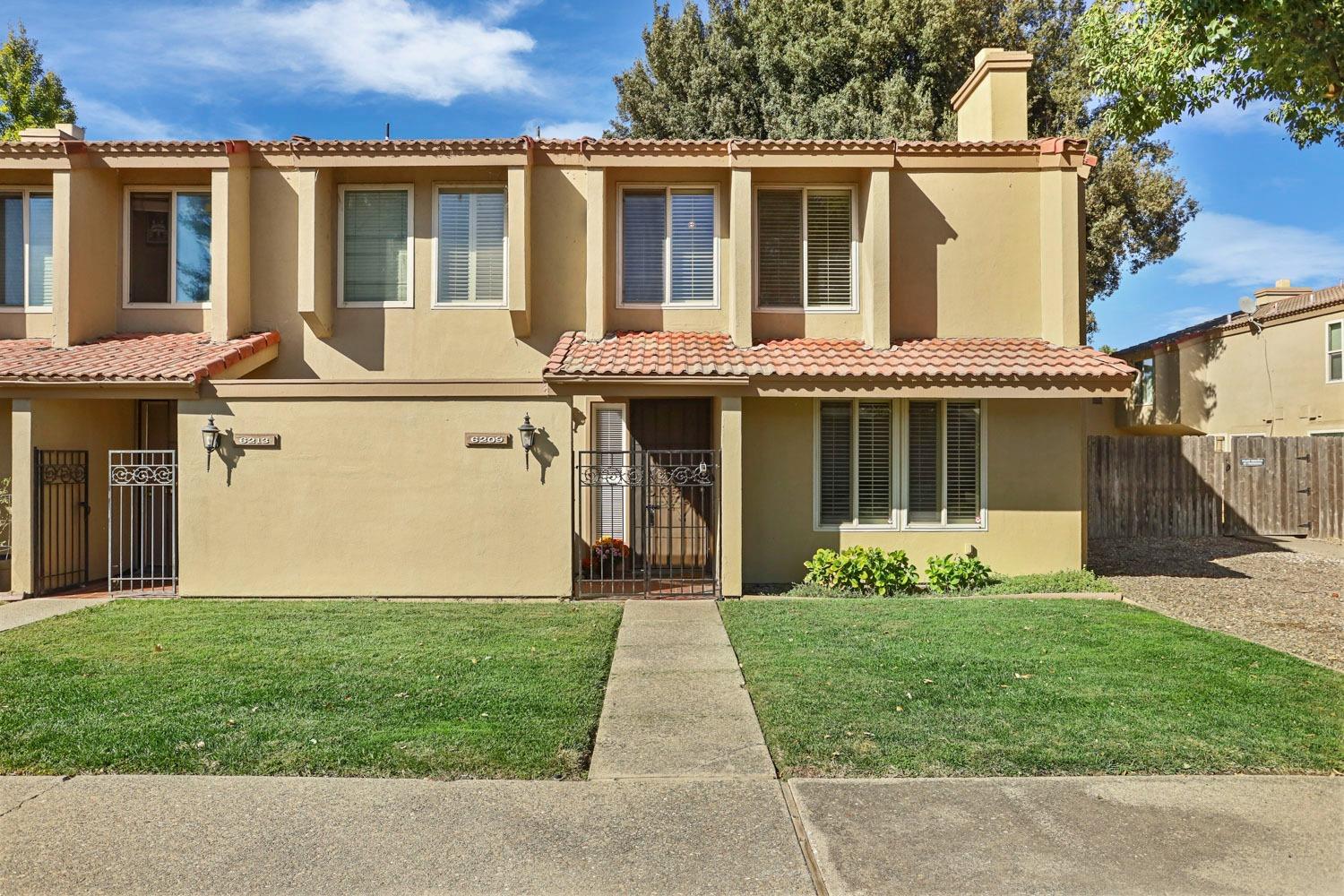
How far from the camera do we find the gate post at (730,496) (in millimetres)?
11203

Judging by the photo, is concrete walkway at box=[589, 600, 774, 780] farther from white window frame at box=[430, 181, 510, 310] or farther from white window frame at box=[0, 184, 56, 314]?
white window frame at box=[0, 184, 56, 314]

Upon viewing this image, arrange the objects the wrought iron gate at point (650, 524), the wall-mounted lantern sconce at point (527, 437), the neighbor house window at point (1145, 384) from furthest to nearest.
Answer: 1. the neighbor house window at point (1145, 384)
2. the wrought iron gate at point (650, 524)
3. the wall-mounted lantern sconce at point (527, 437)

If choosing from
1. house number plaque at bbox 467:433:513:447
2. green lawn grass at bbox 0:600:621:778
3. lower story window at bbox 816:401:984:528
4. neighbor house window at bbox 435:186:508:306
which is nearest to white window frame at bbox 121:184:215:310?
neighbor house window at bbox 435:186:508:306

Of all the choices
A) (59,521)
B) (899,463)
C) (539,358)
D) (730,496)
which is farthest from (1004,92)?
(59,521)

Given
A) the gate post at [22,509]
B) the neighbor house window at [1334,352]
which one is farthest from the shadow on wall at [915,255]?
the neighbor house window at [1334,352]

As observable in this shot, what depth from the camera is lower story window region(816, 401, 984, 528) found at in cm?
1251

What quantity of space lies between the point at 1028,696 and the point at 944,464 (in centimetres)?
629

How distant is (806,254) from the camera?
1317 cm

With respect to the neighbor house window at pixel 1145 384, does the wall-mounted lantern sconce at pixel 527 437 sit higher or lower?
lower

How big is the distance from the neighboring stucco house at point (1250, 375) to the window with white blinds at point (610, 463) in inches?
632

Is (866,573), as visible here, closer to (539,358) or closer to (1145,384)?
(539,358)

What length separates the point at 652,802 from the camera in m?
4.89

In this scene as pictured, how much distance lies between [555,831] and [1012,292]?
1121 cm

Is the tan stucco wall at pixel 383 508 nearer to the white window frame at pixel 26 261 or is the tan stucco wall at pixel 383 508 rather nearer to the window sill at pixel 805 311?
the window sill at pixel 805 311
